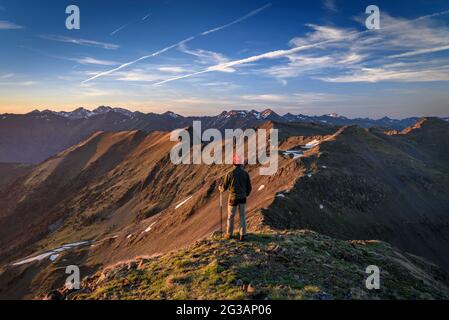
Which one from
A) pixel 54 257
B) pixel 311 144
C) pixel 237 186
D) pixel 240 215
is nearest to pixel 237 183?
pixel 237 186

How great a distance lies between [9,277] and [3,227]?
264 ft

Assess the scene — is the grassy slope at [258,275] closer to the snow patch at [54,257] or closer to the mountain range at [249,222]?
the mountain range at [249,222]

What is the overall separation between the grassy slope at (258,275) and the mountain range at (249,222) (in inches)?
3.4

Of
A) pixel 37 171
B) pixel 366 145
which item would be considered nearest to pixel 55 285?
pixel 366 145

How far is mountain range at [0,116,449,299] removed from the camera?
15539mm

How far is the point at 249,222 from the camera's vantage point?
3447 cm

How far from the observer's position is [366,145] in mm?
90438

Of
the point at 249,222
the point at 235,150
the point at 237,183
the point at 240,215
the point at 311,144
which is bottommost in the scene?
the point at 249,222

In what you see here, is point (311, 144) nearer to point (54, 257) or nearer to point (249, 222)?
point (249, 222)

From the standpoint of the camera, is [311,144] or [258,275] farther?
[311,144]

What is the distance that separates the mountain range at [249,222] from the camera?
15539 mm

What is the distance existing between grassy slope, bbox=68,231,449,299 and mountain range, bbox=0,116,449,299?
0.28ft

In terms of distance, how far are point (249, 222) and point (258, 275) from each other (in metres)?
20.2

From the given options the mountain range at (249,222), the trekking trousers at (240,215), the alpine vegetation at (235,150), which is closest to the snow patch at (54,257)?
the mountain range at (249,222)
